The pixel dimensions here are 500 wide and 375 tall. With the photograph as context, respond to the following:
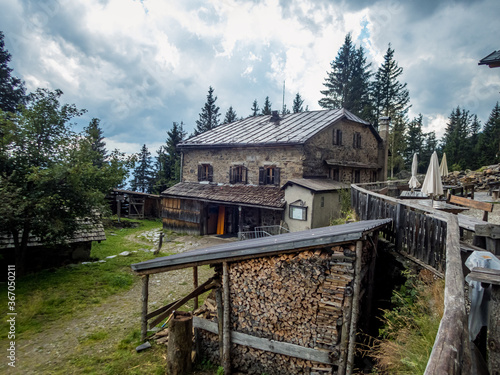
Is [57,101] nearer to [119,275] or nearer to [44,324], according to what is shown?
[119,275]

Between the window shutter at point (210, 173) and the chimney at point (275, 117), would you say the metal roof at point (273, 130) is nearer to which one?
the chimney at point (275, 117)

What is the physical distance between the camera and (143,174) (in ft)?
158

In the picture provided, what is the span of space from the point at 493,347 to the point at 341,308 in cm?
314

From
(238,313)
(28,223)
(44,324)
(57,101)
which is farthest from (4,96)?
(238,313)

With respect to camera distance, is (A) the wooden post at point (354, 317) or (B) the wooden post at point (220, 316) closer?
(A) the wooden post at point (354, 317)

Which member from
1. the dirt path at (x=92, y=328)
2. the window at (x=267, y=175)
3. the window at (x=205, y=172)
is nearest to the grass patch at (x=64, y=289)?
the dirt path at (x=92, y=328)

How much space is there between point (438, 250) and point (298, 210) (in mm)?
9538

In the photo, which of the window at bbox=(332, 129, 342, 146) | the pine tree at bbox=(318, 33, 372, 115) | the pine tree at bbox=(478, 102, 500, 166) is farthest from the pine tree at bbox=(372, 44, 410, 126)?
the window at bbox=(332, 129, 342, 146)

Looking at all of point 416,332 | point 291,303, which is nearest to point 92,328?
A: point 291,303

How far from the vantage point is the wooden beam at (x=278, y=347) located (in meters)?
5.19

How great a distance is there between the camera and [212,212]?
65.4 feet

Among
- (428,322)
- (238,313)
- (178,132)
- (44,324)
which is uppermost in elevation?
(178,132)

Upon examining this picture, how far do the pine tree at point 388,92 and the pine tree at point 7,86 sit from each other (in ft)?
139

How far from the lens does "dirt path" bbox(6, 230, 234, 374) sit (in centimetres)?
644
